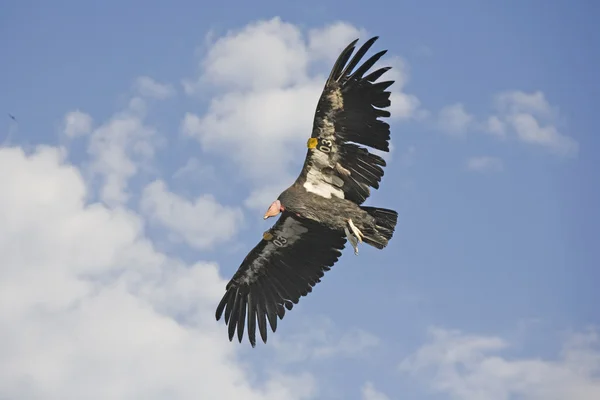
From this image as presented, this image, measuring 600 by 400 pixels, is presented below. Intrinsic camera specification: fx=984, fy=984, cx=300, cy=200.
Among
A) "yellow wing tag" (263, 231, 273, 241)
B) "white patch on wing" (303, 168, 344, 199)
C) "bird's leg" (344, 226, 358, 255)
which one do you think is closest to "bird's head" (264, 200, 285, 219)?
"white patch on wing" (303, 168, 344, 199)

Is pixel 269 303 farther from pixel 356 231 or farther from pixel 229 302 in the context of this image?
pixel 356 231

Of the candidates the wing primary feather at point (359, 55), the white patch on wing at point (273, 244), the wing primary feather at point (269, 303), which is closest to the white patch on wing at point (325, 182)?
the white patch on wing at point (273, 244)

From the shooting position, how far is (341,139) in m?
17.2

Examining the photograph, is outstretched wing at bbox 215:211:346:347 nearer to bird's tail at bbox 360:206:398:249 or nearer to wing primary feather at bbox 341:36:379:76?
bird's tail at bbox 360:206:398:249

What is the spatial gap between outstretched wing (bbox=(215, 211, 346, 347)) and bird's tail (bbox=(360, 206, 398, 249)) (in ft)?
3.56

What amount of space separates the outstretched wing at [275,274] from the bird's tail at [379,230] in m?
1.08

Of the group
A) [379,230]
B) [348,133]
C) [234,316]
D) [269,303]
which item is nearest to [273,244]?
[269,303]

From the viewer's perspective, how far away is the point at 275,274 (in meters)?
19.1

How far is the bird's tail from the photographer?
690 inches

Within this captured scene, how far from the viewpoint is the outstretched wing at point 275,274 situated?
18.7 meters

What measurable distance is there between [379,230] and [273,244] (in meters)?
2.39

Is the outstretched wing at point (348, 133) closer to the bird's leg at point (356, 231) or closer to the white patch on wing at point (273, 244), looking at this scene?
the bird's leg at point (356, 231)

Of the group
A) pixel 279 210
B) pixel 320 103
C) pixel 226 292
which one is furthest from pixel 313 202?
pixel 226 292

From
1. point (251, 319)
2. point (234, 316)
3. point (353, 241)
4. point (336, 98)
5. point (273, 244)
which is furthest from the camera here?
point (234, 316)
